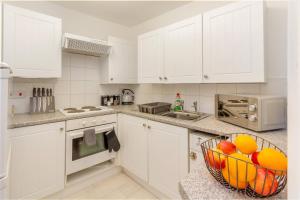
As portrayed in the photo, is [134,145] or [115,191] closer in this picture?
[115,191]

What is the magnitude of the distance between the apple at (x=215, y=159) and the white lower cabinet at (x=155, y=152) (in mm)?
915

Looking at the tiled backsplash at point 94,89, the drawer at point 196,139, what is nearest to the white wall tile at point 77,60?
the tiled backsplash at point 94,89

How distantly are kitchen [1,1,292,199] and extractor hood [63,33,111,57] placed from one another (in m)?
0.01

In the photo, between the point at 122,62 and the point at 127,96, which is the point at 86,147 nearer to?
the point at 127,96

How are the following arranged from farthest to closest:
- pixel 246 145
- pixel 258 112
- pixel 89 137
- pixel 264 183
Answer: pixel 89 137
pixel 258 112
pixel 246 145
pixel 264 183

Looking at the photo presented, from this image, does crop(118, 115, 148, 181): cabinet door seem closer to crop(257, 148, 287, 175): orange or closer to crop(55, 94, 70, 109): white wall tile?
crop(55, 94, 70, 109): white wall tile

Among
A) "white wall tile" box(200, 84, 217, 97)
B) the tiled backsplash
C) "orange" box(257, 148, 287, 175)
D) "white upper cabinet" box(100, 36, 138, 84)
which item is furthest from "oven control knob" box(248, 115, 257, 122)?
"white upper cabinet" box(100, 36, 138, 84)

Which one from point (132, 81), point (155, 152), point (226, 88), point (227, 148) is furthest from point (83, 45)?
point (227, 148)

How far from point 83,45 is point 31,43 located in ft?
1.74

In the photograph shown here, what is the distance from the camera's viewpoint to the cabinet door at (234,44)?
124 cm

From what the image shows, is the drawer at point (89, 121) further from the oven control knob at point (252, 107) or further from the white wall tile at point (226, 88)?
the oven control knob at point (252, 107)

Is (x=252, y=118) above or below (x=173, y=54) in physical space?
below

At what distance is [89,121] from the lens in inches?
72.9

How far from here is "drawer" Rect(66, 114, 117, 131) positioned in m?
1.72
